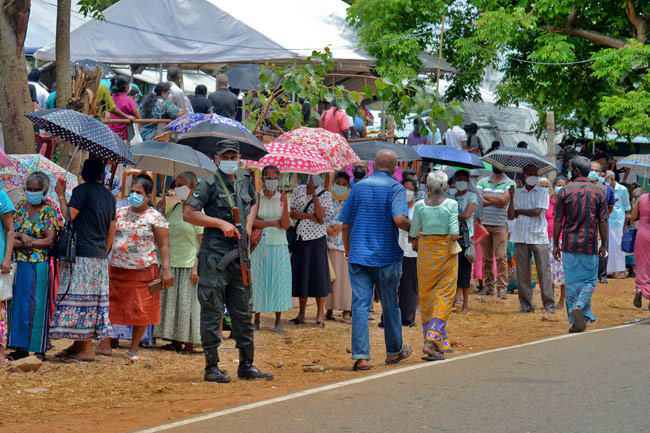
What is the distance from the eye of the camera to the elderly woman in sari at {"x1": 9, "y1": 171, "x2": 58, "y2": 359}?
9398 mm

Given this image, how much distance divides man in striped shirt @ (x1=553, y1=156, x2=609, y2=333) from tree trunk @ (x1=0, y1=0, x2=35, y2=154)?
6.64 metres

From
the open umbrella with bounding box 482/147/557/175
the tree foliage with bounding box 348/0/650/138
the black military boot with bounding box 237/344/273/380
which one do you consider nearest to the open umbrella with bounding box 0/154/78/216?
the black military boot with bounding box 237/344/273/380

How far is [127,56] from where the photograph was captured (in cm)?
1814

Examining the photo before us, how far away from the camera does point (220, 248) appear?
8.72m

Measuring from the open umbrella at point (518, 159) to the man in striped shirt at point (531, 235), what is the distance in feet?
0.58

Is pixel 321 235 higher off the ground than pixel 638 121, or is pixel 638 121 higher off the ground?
pixel 638 121

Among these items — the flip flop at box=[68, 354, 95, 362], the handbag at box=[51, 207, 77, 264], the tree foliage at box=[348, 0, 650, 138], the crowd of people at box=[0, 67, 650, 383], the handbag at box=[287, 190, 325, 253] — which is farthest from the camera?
the tree foliage at box=[348, 0, 650, 138]

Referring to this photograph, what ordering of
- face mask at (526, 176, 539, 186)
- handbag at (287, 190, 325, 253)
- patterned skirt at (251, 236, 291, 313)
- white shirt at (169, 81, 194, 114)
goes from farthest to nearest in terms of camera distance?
white shirt at (169, 81, 194, 114) < face mask at (526, 176, 539, 186) < handbag at (287, 190, 325, 253) < patterned skirt at (251, 236, 291, 313)

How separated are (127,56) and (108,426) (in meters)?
12.1

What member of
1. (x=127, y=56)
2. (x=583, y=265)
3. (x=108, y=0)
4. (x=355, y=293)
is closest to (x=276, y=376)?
(x=355, y=293)

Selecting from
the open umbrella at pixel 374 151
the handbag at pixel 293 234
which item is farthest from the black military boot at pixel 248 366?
the open umbrella at pixel 374 151

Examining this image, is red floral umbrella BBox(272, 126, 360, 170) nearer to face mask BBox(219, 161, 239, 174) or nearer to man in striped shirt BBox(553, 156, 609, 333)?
man in striped shirt BBox(553, 156, 609, 333)

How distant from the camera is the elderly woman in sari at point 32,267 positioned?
370 inches

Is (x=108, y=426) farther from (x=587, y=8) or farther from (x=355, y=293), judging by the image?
(x=587, y=8)
